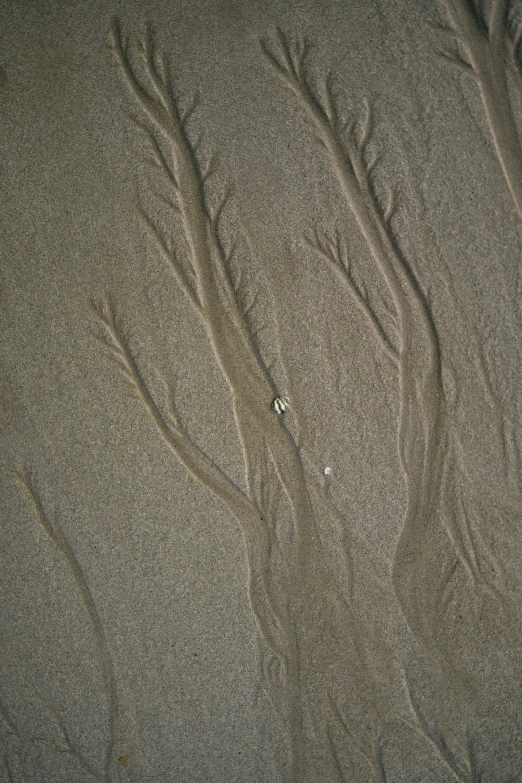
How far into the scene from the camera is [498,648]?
4.41ft

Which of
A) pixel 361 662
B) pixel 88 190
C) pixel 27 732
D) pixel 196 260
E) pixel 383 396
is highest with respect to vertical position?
pixel 88 190

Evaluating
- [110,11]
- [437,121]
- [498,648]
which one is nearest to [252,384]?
[437,121]

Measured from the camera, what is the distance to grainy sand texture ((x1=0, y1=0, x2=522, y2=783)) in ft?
4.39

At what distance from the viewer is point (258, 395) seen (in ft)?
4.50

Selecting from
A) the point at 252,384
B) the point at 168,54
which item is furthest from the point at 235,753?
the point at 168,54

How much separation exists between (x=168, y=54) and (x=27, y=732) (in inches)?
69.3

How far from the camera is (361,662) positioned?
1.35 metres

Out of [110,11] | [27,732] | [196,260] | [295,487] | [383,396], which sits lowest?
[27,732]

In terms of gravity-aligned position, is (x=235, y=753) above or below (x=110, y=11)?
below

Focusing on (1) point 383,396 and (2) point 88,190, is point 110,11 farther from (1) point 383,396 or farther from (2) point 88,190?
(1) point 383,396

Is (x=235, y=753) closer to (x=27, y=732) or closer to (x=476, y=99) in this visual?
(x=27, y=732)

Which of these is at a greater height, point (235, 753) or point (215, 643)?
point (215, 643)

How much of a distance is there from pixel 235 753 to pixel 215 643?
0.92ft

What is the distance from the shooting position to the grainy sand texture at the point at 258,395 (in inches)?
52.7
